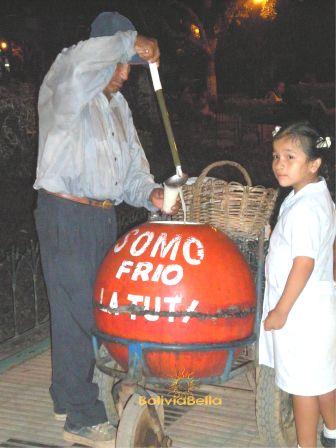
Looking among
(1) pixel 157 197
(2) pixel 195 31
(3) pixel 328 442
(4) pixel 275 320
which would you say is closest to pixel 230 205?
(1) pixel 157 197

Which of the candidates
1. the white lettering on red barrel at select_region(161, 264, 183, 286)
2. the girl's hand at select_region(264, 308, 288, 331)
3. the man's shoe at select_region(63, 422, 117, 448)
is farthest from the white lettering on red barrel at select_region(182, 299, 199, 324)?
the man's shoe at select_region(63, 422, 117, 448)

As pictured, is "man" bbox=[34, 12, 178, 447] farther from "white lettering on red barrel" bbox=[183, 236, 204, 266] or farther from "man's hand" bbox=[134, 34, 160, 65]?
"white lettering on red barrel" bbox=[183, 236, 204, 266]

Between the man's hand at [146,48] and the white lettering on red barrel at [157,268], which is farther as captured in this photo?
the man's hand at [146,48]

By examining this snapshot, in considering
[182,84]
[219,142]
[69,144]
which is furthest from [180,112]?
[69,144]

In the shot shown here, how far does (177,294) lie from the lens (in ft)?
A: 8.31

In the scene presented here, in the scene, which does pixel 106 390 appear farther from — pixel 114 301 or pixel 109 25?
pixel 109 25

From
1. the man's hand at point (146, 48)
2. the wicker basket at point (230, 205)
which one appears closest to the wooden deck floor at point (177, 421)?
the wicker basket at point (230, 205)

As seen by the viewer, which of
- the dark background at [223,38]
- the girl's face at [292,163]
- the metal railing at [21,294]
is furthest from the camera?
the dark background at [223,38]

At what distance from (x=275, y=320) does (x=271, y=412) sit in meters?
0.46

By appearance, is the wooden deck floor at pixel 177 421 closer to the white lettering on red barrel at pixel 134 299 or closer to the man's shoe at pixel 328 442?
the man's shoe at pixel 328 442

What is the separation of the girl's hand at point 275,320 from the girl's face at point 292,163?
57cm

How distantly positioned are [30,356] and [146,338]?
7.56 feet

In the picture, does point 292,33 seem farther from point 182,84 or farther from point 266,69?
point 182,84

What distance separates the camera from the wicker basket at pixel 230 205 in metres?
3.07
